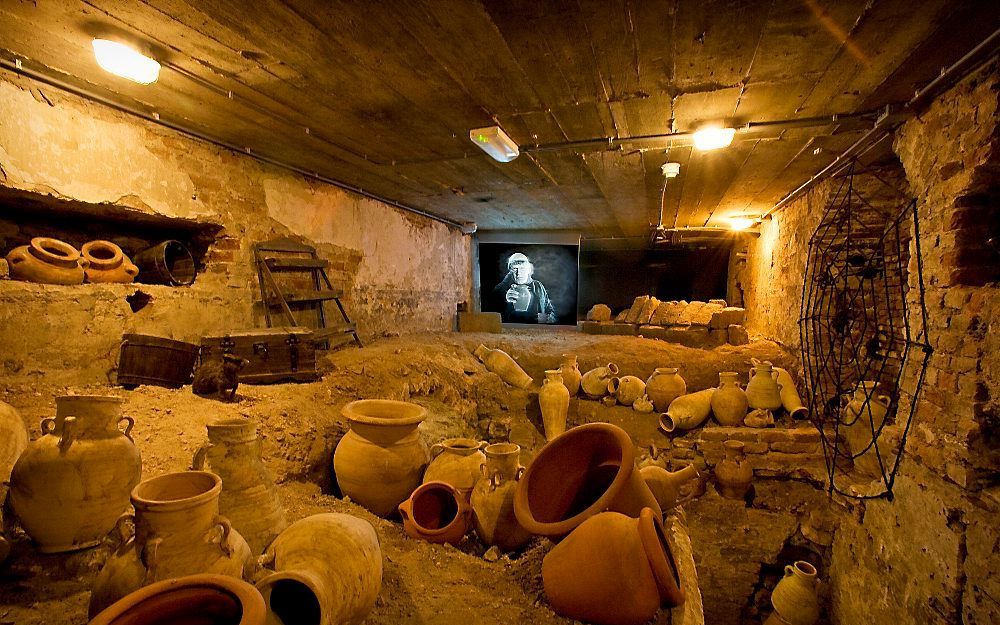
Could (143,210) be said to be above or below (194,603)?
above

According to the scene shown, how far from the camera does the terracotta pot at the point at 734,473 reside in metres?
4.24

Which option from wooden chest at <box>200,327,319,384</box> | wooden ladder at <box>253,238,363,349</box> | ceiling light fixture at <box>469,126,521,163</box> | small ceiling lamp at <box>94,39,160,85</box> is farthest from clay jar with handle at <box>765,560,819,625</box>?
small ceiling lamp at <box>94,39,160,85</box>

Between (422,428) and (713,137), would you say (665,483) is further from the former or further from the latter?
(713,137)

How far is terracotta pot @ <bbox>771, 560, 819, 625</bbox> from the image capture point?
325 cm

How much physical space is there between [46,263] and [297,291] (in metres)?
1.91

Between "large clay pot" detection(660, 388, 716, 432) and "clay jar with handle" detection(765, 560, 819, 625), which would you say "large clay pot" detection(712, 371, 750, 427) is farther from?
"clay jar with handle" detection(765, 560, 819, 625)

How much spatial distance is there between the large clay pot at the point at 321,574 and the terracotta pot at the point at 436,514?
2.08ft

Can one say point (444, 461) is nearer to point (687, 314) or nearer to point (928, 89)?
point (928, 89)

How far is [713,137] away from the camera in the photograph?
10.9ft

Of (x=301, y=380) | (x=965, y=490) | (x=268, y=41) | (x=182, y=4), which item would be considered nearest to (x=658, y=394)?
(x=965, y=490)

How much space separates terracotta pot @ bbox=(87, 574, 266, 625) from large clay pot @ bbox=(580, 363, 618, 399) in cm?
454

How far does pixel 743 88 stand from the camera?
105 inches

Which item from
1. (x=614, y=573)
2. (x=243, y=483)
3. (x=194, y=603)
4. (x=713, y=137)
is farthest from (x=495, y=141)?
(x=194, y=603)

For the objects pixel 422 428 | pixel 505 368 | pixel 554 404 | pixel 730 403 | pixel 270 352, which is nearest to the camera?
→ pixel 270 352
